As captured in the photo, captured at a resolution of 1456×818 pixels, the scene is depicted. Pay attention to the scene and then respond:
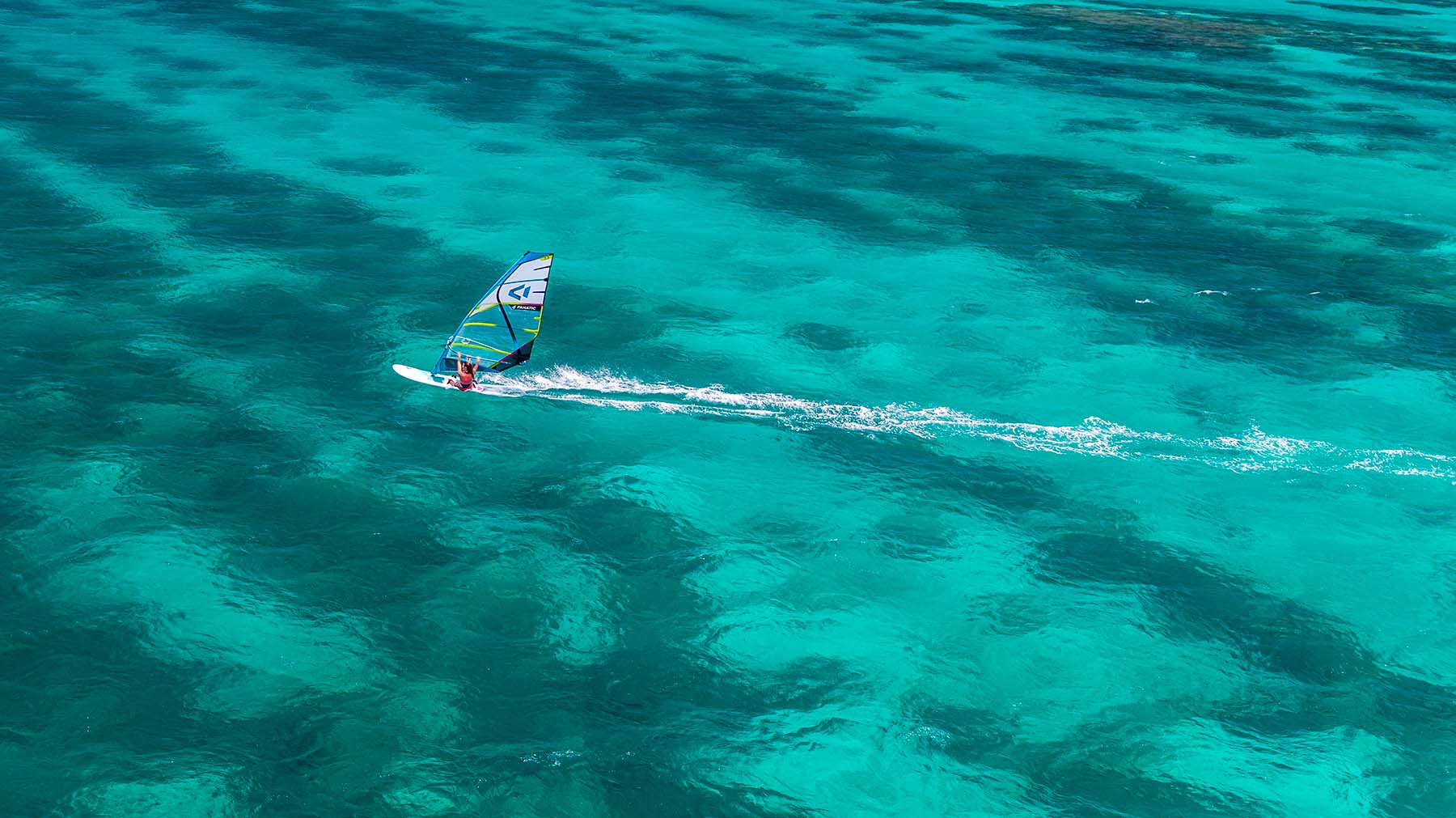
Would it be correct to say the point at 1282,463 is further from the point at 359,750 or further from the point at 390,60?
the point at 390,60

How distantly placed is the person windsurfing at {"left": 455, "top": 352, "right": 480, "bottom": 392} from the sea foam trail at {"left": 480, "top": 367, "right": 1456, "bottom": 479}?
0.68 metres

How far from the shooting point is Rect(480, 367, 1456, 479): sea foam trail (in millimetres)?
38562

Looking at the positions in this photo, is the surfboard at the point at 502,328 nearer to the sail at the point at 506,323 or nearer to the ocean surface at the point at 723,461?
the sail at the point at 506,323

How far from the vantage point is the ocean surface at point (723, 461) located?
1062 inches

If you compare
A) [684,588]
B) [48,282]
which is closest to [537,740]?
[684,588]

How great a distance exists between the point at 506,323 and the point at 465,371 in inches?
76.0

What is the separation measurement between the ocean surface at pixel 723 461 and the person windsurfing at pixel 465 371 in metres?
0.72

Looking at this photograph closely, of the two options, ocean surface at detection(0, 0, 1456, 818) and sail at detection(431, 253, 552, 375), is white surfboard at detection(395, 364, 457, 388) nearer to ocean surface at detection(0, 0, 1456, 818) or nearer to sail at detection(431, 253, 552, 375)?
sail at detection(431, 253, 552, 375)

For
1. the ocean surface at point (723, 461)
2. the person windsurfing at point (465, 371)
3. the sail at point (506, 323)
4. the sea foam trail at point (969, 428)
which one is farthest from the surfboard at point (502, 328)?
the sea foam trail at point (969, 428)

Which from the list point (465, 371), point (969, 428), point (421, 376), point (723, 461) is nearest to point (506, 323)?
point (465, 371)

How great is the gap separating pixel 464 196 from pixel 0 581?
30482 mm

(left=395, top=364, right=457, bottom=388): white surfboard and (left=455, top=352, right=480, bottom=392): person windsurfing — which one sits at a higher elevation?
(left=455, top=352, right=480, bottom=392): person windsurfing

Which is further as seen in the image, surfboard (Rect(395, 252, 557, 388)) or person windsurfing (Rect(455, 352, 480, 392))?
person windsurfing (Rect(455, 352, 480, 392))

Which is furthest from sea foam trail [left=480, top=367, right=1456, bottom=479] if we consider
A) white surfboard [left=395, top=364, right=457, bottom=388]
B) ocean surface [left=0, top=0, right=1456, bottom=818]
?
white surfboard [left=395, top=364, right=457, bottom=388]
